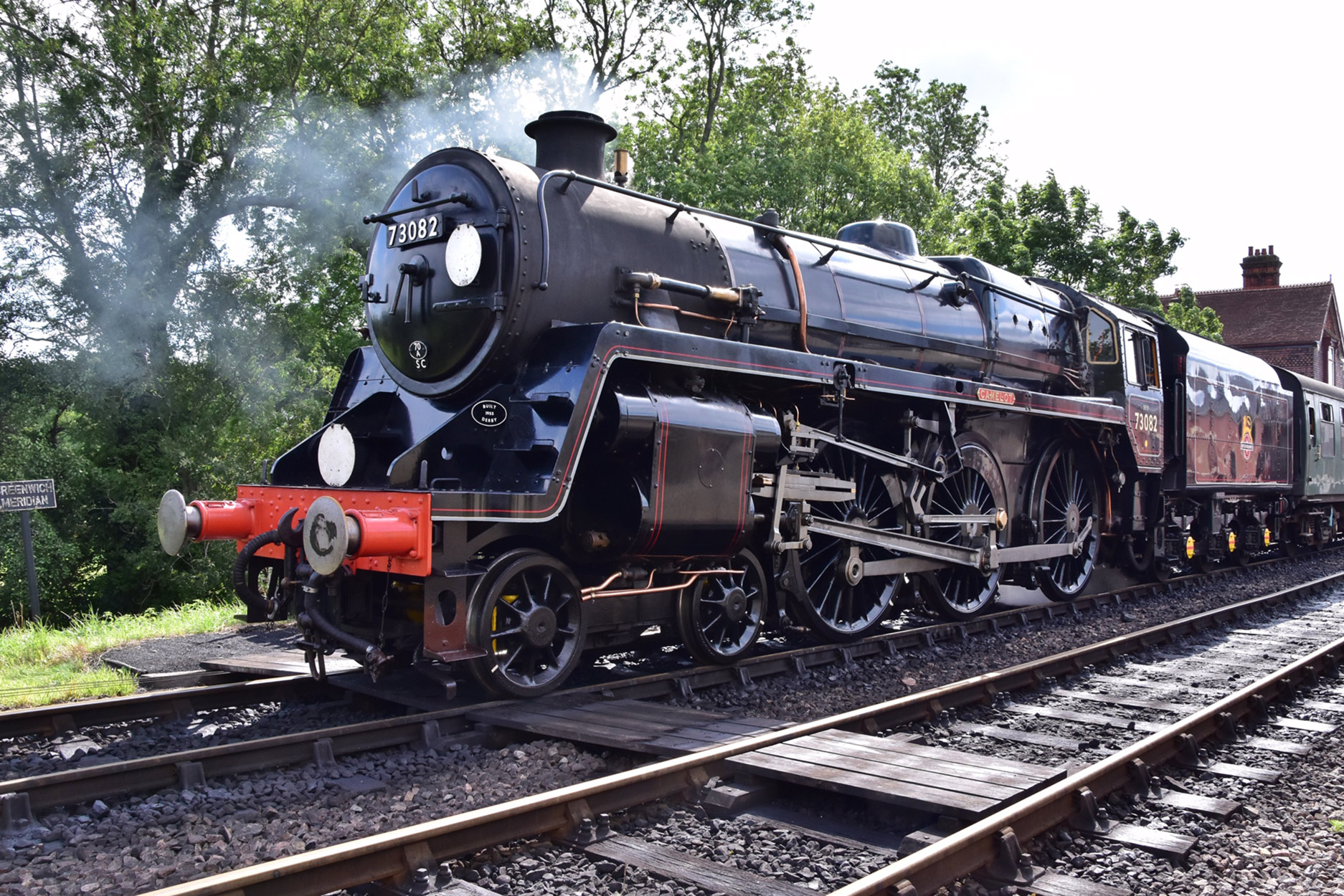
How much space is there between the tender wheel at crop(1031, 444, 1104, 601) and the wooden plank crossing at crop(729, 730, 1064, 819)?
5.65 meters

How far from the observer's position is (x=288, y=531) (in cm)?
509

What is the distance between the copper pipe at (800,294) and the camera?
684 centimetres

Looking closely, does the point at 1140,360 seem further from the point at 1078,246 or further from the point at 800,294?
the point at 1078,246

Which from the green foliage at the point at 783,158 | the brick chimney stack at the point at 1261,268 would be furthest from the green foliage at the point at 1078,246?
the brick chimney stack at the point at 1261,268

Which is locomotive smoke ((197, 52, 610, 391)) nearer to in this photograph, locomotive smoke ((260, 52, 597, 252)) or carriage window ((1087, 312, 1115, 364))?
locomotive smoke ((260, 52, 597, 252))

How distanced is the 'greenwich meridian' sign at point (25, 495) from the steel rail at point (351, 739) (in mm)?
5054

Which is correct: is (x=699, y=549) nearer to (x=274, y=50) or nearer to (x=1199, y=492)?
(x=1199, y=492)

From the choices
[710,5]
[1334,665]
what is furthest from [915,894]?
[710,5]

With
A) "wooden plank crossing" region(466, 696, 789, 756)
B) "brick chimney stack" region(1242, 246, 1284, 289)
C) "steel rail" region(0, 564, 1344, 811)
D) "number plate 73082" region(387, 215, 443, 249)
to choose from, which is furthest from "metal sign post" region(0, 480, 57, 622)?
"brick chimney stack" region(1242, 246, 1284, 289)

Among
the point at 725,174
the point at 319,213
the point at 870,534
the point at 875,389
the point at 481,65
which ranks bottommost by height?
the point at 870,534

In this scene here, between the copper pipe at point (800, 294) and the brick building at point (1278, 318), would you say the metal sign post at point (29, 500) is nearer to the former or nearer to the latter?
the copper pipe at point (800, 294)

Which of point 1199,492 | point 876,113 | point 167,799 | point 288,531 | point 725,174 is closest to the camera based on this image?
point 167,799

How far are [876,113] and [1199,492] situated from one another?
91.7ft

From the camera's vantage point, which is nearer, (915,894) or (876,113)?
(915,894)
